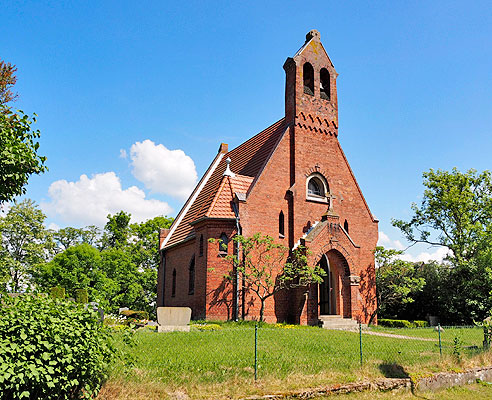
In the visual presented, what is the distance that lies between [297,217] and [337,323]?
6.04 metres

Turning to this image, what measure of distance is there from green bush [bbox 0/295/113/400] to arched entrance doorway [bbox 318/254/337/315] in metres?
19.2

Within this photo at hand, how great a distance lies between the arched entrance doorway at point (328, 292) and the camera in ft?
83.3

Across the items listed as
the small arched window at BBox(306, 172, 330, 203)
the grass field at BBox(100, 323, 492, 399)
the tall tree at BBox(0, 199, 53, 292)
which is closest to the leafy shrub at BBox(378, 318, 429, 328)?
the small arched window at BBox(306, 172, 330, 203)

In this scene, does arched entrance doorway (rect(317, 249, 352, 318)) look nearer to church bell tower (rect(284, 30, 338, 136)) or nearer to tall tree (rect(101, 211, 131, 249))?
church bell tower (rect(284, 30, 338, 136))

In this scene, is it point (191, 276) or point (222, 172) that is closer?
point (191, 276)

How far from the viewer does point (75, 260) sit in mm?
45594

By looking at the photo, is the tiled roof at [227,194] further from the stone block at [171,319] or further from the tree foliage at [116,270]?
the tree foliage at [116,270]

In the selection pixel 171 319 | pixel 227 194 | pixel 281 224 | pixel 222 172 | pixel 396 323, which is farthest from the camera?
pixel 222 172

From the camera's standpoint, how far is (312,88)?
27344 millimetres

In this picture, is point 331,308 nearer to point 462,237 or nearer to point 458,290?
point 458,290

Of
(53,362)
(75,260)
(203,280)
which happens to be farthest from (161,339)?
(75,260)

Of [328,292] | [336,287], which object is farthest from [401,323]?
[336,287]

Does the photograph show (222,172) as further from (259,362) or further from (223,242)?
(259,362)

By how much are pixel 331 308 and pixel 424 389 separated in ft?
44.4
